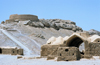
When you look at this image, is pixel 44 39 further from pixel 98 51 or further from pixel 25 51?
pixel 98 51

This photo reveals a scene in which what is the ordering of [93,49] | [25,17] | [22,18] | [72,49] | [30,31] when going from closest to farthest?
1. [72,49]
2. [93,49]
3. [30,31]
4. [25,17]
5. [22,18]

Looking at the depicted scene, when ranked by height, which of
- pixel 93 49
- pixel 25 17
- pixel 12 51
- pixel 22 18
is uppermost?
pixel 25 17

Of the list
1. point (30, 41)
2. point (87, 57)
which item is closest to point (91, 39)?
point (87, 57)

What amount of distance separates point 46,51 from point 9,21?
43807 millimetres

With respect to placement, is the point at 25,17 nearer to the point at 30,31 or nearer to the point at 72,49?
the point at 30,31

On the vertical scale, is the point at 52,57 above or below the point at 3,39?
below

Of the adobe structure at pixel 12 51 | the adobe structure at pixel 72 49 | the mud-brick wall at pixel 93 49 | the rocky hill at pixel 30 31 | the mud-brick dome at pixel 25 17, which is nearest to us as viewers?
the adobe structure at pixel 72 49

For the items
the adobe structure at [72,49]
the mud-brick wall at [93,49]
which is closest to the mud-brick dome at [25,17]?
the adobe structure at [72,49]

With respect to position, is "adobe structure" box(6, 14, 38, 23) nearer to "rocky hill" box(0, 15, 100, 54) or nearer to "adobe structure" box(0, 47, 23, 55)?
"rocky hill" box(0, 15, 100, 54)

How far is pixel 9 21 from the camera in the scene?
63031 mm

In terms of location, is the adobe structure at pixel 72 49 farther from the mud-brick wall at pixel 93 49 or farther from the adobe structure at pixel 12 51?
the adobe structure at pixel 12 51

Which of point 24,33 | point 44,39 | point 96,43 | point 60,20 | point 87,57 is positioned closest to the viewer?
point 87,57

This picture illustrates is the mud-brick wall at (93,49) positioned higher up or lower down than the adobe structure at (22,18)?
lower down

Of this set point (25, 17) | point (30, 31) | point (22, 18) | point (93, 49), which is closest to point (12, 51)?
point (93, 49)
